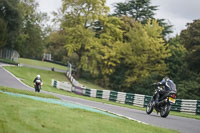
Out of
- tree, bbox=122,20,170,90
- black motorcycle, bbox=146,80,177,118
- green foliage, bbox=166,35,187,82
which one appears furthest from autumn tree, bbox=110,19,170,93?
black motorcycle, bbox=146,80,177,118

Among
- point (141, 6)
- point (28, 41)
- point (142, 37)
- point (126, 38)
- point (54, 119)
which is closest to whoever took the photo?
point (54, 119)

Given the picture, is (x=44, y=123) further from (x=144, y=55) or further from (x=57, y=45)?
(x=57, y=45)

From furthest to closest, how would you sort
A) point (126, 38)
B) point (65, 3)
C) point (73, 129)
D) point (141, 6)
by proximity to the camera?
point (141, 6)
point (126, 38)
point (65, 3)
point (73, 129)

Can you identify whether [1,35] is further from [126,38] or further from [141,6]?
[141,6]

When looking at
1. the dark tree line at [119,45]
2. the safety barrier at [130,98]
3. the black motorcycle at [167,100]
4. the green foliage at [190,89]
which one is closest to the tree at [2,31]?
the dark tree line at [119,45]

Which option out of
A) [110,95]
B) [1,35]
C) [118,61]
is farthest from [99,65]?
[110,95]

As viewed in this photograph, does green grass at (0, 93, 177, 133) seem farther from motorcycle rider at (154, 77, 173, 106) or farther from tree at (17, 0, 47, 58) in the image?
tree at (17, 0, 47, 58)

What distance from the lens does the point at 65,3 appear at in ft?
192

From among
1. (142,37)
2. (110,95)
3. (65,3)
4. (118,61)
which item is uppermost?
(65,3)

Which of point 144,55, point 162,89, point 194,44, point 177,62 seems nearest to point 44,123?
point 162,89

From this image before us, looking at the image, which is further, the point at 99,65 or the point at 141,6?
the point at 141,6

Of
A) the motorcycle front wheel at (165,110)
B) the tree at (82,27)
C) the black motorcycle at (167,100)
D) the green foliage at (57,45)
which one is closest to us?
the black motorcycle at (167,100)

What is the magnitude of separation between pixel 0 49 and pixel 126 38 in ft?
72.3

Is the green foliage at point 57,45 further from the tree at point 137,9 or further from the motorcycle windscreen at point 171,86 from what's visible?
the motorcycle windscreen at point 171,86
